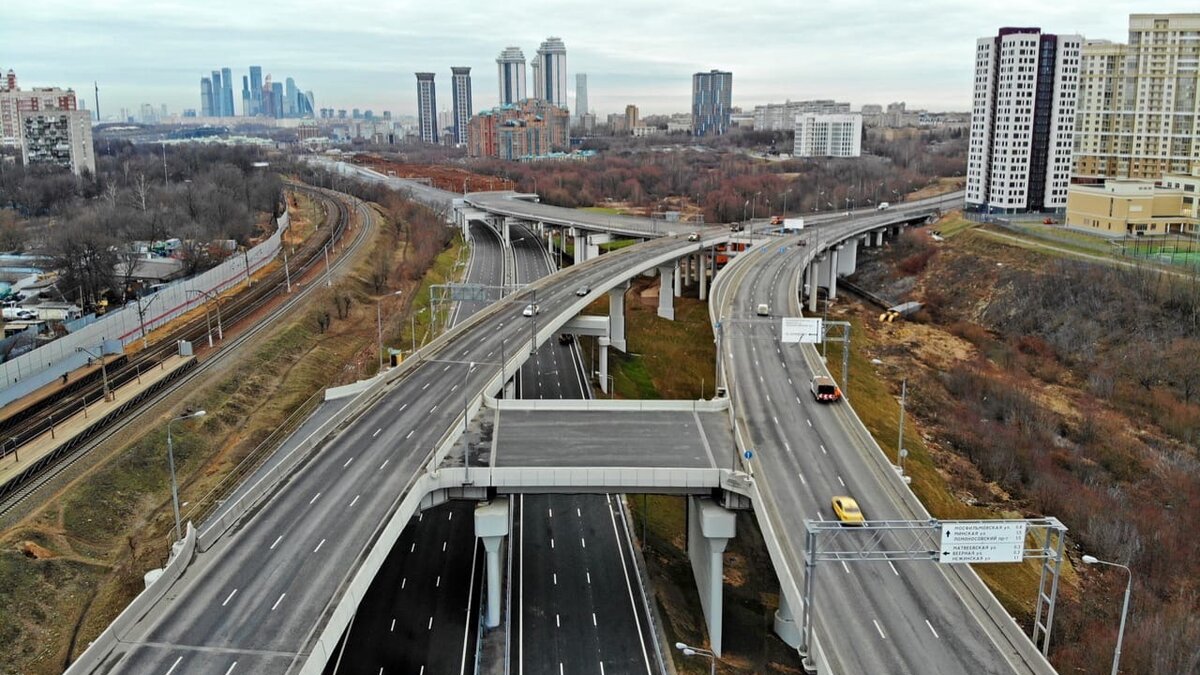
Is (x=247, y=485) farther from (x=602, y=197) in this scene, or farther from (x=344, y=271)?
(x=602, y=197)

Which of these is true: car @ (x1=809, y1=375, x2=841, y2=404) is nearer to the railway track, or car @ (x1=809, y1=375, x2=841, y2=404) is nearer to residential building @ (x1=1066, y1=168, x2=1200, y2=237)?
the railway track

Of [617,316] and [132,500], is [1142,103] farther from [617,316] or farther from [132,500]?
[132,500]

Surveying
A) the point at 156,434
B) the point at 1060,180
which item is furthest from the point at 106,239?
the point at 1060,180

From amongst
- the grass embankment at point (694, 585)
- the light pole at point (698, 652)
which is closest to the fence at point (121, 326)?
→ the grass embankment at point (694, 585)

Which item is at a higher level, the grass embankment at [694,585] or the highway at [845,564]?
the highway at [845,564]

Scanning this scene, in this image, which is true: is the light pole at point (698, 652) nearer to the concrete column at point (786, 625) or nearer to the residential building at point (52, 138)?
the concrete column at point (786, 625)
